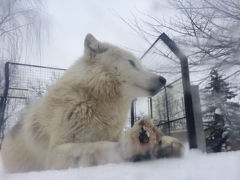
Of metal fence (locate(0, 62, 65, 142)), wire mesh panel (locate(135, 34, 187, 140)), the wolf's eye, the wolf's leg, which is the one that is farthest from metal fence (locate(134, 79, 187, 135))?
metal fence (locate(0, 62, 65, 142))

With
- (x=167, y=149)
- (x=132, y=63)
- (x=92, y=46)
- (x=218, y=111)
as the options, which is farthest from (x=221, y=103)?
(x=167, y=149)

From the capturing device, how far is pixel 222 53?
447 cm

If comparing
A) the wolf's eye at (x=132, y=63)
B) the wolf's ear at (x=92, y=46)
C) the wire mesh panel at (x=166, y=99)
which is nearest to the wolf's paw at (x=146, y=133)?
the wolf's eye at (x=132, y=63)

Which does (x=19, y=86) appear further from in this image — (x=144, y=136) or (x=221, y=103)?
(x=221, y=103)

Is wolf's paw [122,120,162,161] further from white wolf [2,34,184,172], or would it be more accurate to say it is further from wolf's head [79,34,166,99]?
wolf's head [79,34,166,99]

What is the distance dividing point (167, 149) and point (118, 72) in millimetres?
1109

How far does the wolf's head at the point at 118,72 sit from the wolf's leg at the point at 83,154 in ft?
2.34

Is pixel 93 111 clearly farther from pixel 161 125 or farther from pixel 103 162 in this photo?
pixel 161 125

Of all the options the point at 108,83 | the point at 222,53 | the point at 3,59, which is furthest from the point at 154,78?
the point at 3,59

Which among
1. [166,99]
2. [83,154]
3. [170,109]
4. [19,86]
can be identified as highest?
[19,86]

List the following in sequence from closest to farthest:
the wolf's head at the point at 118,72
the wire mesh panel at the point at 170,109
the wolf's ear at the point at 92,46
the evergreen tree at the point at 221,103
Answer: the wolf's head at the point at 118,72 < the wolf's ear at the point at 92,46 < the wire mesh panel at the point at 170,109 < the evergreen tree at the point at 221,103

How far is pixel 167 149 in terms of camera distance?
1029 millimetres

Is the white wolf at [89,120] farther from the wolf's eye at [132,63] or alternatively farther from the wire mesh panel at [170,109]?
the wire mesh panel at [170,109]

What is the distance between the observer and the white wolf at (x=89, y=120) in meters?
1.10
